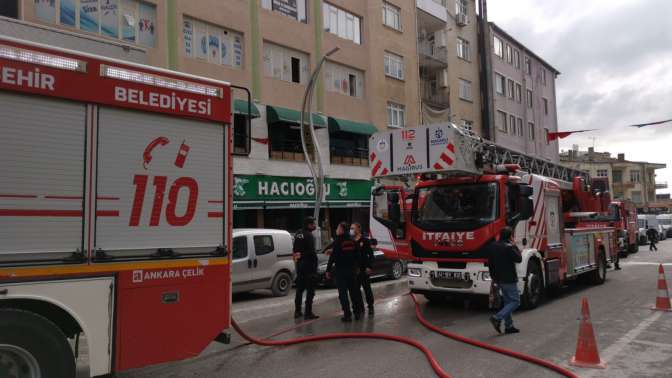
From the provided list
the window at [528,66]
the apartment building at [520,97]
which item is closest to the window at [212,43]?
the apartment building at [520,97]

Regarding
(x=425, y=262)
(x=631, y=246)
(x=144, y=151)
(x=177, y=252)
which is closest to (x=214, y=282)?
(x=177, y=252)

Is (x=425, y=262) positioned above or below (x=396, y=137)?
below

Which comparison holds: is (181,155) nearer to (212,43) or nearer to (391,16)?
(212,43)

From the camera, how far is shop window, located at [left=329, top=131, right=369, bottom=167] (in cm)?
2597

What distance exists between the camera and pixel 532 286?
982 cm

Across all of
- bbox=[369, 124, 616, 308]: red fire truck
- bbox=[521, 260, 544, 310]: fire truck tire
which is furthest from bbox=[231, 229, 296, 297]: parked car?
bbox=[521, 260, 544, 310]: fire truck tire

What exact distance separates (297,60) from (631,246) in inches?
777

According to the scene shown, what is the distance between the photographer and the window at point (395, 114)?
2923 cm

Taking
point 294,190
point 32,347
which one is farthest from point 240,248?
point 294,190

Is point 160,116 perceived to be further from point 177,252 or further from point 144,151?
point 177,252

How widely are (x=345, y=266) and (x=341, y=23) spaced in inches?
799

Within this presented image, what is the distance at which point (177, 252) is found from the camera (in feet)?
16.6

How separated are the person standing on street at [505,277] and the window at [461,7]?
32.9 metres

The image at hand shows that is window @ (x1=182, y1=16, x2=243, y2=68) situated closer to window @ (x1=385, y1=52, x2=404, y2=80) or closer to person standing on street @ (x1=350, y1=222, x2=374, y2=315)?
window @ (x1=385, y1=52, x2=404, y2=80)
